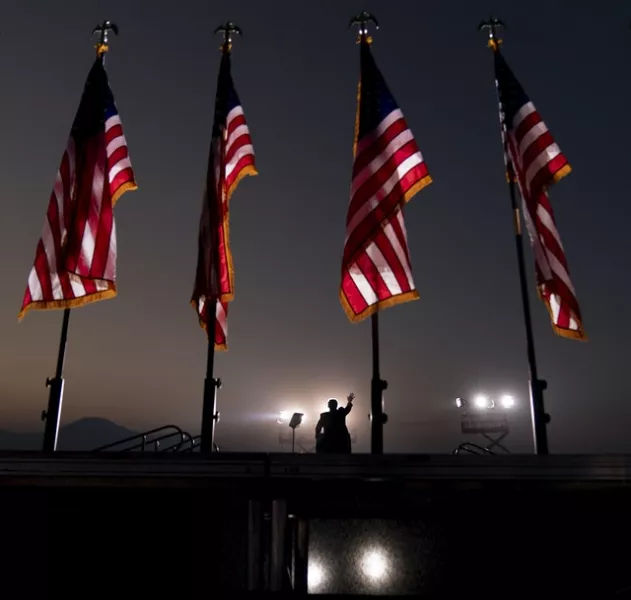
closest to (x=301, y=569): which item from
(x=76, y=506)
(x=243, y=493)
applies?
(x=243, y=493)

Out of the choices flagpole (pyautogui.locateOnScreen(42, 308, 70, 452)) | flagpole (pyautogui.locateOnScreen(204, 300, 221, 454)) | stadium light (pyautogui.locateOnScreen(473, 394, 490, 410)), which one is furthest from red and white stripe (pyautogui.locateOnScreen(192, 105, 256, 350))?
stadium light (pyautogui.locateOnScreen(473, 394, 490, 410))

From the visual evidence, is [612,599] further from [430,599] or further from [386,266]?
[386,266]

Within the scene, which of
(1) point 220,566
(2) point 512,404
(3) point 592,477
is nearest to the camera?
(3) point 592,477

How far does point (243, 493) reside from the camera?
326 inches

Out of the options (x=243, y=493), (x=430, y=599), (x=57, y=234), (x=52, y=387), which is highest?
(x=57, y=234)

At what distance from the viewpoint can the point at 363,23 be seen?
1335 cm

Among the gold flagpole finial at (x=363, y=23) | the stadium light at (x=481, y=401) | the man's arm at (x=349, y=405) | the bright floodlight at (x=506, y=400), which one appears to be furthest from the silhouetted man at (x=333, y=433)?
the bright floodlight at (x=506, y=400)

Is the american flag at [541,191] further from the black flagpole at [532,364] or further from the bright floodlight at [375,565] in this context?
the bright floodlight at [375,565]

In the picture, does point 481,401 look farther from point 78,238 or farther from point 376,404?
point 78,238

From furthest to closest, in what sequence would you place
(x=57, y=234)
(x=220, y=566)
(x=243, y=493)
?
(x=57, y=234) < (x=220, y=566) < (x=243, y=493)

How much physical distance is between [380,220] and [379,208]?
235 millimetres

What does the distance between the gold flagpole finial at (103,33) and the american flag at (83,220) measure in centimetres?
191

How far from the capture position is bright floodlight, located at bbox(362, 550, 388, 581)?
358 inches

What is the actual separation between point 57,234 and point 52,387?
2.81 m
